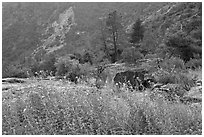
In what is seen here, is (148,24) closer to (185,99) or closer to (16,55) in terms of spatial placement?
(16,55)

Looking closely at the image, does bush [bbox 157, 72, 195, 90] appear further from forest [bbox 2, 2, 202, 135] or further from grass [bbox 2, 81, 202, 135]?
grass [bbox 2, 81, 202, 135]

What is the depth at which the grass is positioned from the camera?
464 centimetres

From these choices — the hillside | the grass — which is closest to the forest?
the grass

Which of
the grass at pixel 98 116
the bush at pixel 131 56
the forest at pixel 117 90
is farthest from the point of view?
the bush at pixel 131 56

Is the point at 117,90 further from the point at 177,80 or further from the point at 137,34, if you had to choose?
the point at 137,34

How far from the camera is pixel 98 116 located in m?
4.96

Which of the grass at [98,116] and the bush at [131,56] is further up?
the grass at [98,116]

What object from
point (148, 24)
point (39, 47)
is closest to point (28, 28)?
point (39, 47)

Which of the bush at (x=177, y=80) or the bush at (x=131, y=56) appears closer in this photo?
the bush at (x=177, y=80)

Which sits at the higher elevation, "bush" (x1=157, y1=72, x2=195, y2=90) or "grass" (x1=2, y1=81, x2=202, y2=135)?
"grass" (x1=2, y1=81, x2=202, y2=135)

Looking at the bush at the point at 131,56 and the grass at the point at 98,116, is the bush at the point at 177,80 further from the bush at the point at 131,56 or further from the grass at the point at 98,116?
the bush at the point at 131,56

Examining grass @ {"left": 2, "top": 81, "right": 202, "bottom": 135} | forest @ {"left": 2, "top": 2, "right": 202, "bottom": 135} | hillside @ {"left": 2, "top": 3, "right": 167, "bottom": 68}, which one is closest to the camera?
grass @ {"left": 2, "top": 81, "right": 202, "bottom": 135}

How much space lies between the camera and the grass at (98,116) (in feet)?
15.2

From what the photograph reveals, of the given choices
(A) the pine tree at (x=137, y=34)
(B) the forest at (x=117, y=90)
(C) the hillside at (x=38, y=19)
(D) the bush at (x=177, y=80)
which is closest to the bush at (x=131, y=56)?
(B) the forest at (x=117, y=90)
